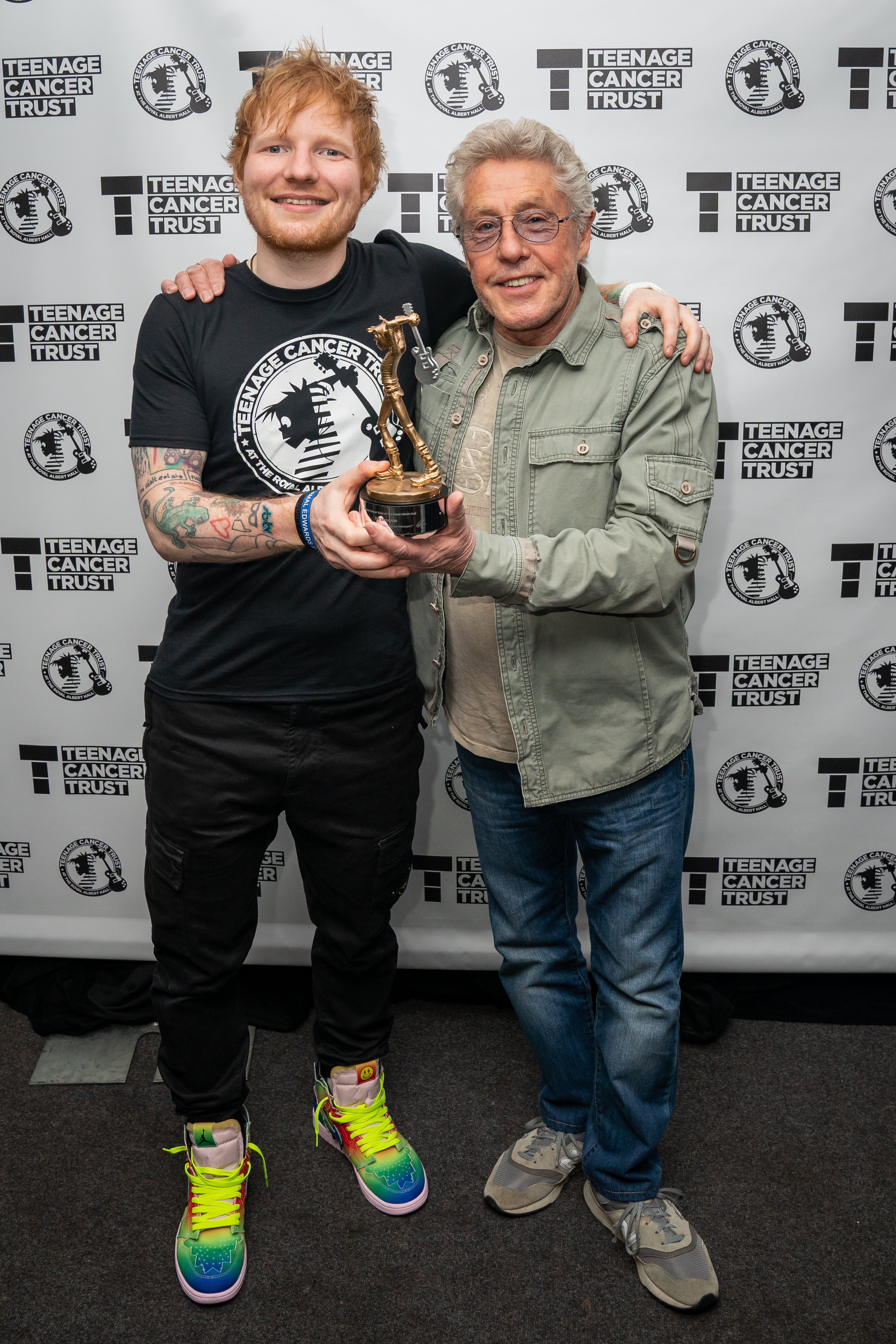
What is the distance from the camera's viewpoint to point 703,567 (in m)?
2.44

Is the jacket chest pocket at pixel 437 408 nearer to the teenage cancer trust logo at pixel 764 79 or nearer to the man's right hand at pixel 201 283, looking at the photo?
the man's right hand at pixel 201 283

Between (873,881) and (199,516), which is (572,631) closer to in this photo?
(199,516)

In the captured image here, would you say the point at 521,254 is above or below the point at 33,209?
below

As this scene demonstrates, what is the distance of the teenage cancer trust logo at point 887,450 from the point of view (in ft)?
7.67

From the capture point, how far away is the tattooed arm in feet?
5.16

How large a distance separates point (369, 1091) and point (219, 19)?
2240mm

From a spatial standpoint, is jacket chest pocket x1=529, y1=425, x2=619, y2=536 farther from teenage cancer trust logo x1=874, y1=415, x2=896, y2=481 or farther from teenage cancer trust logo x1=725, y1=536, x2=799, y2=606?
teenage cancer trust logo x1=874, y1=415, x2=896, y2=481

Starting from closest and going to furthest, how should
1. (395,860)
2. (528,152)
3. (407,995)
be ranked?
(528,152), (395,860), (407,995)

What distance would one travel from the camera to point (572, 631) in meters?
1.70

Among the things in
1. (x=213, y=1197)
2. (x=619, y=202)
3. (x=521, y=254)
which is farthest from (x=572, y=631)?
(x=213, y=1197)

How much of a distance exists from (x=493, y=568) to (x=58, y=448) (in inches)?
55.3

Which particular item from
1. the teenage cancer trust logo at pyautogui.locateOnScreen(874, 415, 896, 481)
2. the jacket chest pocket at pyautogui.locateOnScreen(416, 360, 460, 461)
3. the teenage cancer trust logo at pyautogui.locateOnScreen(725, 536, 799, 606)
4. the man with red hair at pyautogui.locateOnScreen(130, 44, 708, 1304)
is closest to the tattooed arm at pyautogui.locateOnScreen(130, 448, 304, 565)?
the man with red hair at pyautogui.locateOnScreen(130, 44, 708, 1304)

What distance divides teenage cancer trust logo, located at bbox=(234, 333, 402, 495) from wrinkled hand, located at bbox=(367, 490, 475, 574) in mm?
333

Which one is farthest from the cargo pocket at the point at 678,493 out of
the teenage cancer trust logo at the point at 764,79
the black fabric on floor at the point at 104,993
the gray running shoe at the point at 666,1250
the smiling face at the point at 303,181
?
the black fabric on floor at the point at 104,993
